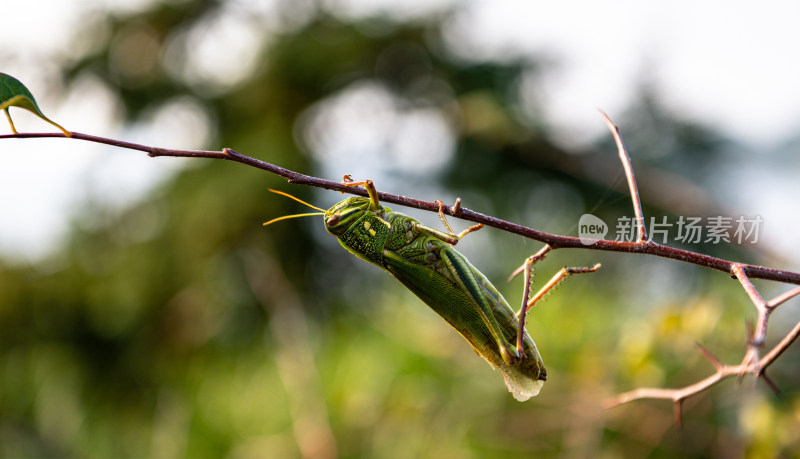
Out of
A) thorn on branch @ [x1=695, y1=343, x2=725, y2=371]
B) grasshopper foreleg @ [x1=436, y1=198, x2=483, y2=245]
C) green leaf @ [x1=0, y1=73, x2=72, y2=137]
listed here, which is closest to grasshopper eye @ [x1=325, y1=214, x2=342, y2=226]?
A: grasshopper foreleg @ [x1=436, y1=198, x2=483, y2=245]

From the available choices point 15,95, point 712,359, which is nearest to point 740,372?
point 712,359

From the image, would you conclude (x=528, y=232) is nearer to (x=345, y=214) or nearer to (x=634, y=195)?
(x=634, y=195)

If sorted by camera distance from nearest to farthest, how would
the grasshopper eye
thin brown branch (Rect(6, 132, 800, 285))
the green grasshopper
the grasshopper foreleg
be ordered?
thin brown branch (Rect(6, 132, 800, 285)) < the grasshopper foreleg < the green grasshopper < the grasshopper eye

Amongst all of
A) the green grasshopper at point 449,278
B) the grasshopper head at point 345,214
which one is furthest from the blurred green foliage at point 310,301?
the grasshopper head at point 345,214

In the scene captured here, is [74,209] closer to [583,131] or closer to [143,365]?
[143,365]

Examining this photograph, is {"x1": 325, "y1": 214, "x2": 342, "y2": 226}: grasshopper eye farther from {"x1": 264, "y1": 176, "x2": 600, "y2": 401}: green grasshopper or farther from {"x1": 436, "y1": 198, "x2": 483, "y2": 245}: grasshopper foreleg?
{"x1": 436, "y1": 198, "x2": 483, "y2": 245}: grasshopper foreleg

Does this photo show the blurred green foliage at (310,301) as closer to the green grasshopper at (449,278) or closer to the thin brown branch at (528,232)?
the green grasshopper at (449,278)
